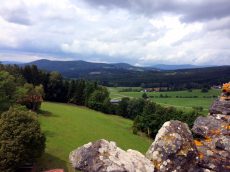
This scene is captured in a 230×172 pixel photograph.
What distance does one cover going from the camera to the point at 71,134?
2813 inches

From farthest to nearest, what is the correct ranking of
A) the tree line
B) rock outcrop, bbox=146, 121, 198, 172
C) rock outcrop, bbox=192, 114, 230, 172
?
the tree line, rock outcrop, bbox=192, 114, 230, 172, rock outcrop, bbox=146, 121, 198, 172

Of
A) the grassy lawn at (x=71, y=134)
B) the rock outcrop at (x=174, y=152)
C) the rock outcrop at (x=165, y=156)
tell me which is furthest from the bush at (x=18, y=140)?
the rock outcrop at (x=174, y=152)

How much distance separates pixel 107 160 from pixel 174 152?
7.13ft

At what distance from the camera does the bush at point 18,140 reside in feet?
137

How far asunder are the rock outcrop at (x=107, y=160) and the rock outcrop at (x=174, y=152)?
1.27ft

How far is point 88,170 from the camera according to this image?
28.4 feet

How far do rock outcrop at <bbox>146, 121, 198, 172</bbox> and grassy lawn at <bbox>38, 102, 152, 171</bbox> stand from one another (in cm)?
4215

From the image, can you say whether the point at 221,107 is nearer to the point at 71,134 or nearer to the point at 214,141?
the point at 214,141

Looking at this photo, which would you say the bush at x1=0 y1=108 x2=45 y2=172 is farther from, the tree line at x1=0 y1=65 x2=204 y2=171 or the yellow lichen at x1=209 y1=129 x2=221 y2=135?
the yellow lichen at x1=209 y1=129 x2=221 y2=135

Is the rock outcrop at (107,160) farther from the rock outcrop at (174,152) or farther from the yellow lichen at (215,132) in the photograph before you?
the yellow lichen at (215,132)

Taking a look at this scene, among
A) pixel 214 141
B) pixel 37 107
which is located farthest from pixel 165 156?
pixel 37 107

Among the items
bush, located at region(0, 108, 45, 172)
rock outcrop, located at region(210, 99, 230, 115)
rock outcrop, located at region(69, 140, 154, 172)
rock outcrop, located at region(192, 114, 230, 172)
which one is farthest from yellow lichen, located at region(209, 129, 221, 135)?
bush, located at region(0, 108, 45, 172)

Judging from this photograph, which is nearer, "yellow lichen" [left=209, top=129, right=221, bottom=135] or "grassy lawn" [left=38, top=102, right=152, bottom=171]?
"yellow lichen" [left=209, top=129, right=221, bottom=135]

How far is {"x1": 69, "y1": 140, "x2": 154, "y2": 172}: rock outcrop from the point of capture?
27.7 feet
